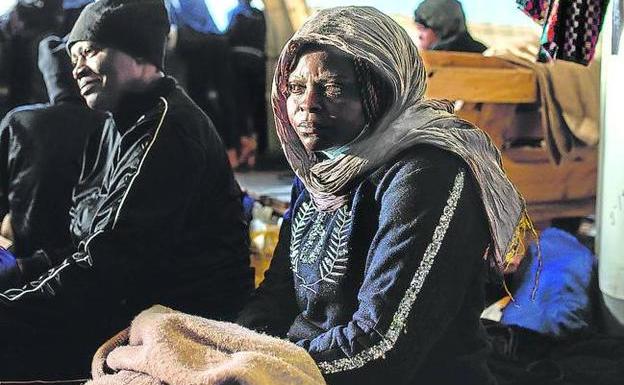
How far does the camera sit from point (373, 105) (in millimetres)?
1070

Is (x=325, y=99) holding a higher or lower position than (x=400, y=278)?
higher

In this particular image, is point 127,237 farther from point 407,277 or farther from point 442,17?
point 442,17

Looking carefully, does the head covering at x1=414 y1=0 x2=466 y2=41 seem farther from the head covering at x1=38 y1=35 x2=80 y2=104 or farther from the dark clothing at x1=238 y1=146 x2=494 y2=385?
the head covering at x1=38 y1=35 x2=80 y2=104

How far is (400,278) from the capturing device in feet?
3.32

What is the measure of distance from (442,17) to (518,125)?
0.26 meters

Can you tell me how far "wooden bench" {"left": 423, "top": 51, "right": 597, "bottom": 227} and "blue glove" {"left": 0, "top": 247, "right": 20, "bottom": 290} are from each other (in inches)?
28.4

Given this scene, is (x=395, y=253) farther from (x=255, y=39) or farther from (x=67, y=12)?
(x=67, y=12)

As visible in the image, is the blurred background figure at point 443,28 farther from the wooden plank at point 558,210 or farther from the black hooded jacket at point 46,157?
the black hooded jacket at point 46,157

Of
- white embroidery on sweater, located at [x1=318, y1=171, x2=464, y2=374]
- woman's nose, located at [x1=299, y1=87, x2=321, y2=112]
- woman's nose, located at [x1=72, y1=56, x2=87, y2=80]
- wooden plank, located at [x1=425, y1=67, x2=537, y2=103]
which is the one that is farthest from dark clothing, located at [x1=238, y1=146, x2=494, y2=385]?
woman's nose, located at [x1=72, y1=56, x2=87, y2=80]

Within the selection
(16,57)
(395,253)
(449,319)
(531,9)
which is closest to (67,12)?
(16,57)

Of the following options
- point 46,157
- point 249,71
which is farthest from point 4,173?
point 249,71

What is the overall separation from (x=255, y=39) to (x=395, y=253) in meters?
0.42

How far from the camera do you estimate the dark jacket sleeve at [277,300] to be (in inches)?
46.2

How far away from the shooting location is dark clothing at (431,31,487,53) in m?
1.30
